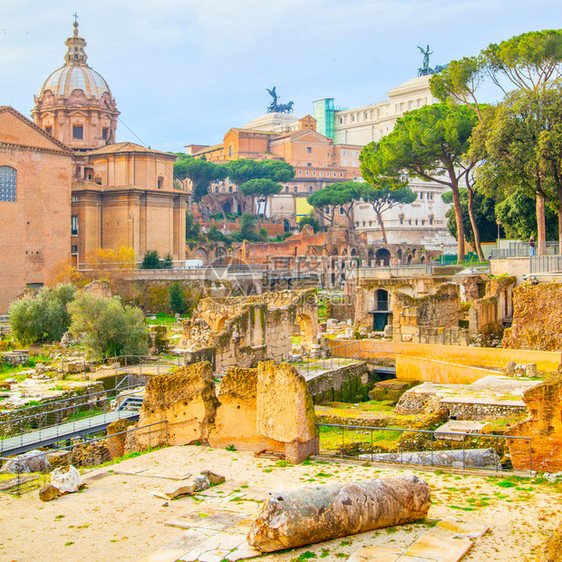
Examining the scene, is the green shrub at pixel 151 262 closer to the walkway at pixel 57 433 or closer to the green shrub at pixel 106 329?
the green shrub at pixel 106 329

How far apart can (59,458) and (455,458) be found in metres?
7.12

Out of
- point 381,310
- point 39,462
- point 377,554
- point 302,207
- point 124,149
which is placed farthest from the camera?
point 302,207

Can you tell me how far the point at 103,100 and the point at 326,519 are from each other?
5332 centimetres

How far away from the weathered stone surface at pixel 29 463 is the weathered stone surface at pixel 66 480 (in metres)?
2.50

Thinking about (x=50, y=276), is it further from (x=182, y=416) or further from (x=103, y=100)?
(x=182, y=416)

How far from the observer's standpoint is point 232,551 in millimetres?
7047

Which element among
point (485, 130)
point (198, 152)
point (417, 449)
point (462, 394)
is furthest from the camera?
point (198, 152)

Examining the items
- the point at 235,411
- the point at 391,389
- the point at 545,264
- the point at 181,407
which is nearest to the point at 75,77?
the point at 545,264

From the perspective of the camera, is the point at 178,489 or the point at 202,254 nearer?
the point at 178,489

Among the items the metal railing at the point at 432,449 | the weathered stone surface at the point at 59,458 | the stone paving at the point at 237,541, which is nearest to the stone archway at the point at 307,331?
the metal railing at the point at 432,449

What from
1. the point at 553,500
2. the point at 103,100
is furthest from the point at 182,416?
the point at 103,100

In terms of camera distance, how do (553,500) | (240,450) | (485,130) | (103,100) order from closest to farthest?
1. (553,500)
2. (240,450)
3. (485,130)
4. (103,100)

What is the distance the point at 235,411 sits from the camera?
11.2 metres

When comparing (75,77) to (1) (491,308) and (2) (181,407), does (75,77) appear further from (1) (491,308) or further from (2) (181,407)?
A: (2) (181,407)
